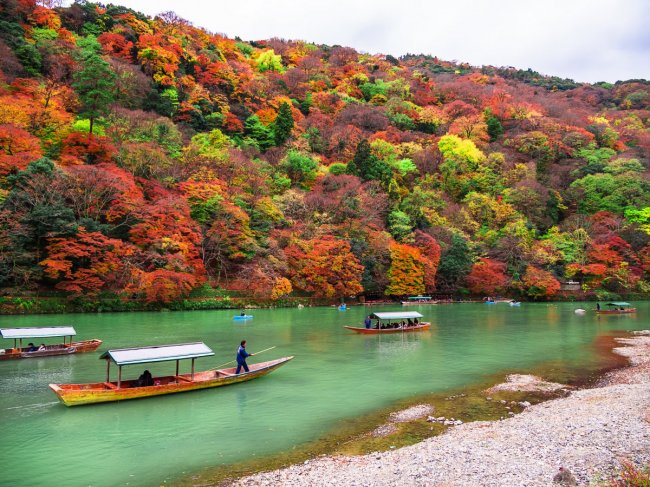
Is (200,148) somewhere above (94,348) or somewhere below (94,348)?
above

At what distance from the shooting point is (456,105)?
99.8 meters

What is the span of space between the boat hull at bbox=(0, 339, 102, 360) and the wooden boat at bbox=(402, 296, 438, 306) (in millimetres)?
40710

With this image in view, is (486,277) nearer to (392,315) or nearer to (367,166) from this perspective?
(367,166)

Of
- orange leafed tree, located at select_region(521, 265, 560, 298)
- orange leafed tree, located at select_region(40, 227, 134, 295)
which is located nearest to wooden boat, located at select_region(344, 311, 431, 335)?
orange leafed tree, located at select_region(40, 227, 134, 295)

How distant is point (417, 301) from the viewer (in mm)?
60094

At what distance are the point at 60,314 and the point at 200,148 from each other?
30554mm

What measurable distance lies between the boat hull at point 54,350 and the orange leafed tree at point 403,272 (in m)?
39.7

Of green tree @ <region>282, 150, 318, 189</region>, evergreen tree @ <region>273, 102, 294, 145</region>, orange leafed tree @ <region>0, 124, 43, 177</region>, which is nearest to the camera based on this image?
orange leafed tree @ <region>0, 124, 43, 177</region>

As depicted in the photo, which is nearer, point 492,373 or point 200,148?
point 492,373

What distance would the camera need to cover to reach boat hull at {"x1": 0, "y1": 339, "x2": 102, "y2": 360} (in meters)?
22.3

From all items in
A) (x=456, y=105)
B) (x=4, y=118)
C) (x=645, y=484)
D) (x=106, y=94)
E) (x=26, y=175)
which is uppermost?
(x=456, y=105)

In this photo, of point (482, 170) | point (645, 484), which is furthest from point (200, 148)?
point (645, 484)

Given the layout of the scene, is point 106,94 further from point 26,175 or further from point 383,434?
point 383,434

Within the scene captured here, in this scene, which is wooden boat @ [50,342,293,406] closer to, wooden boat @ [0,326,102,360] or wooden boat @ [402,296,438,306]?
wooden boat @ [0,326,102,360]
